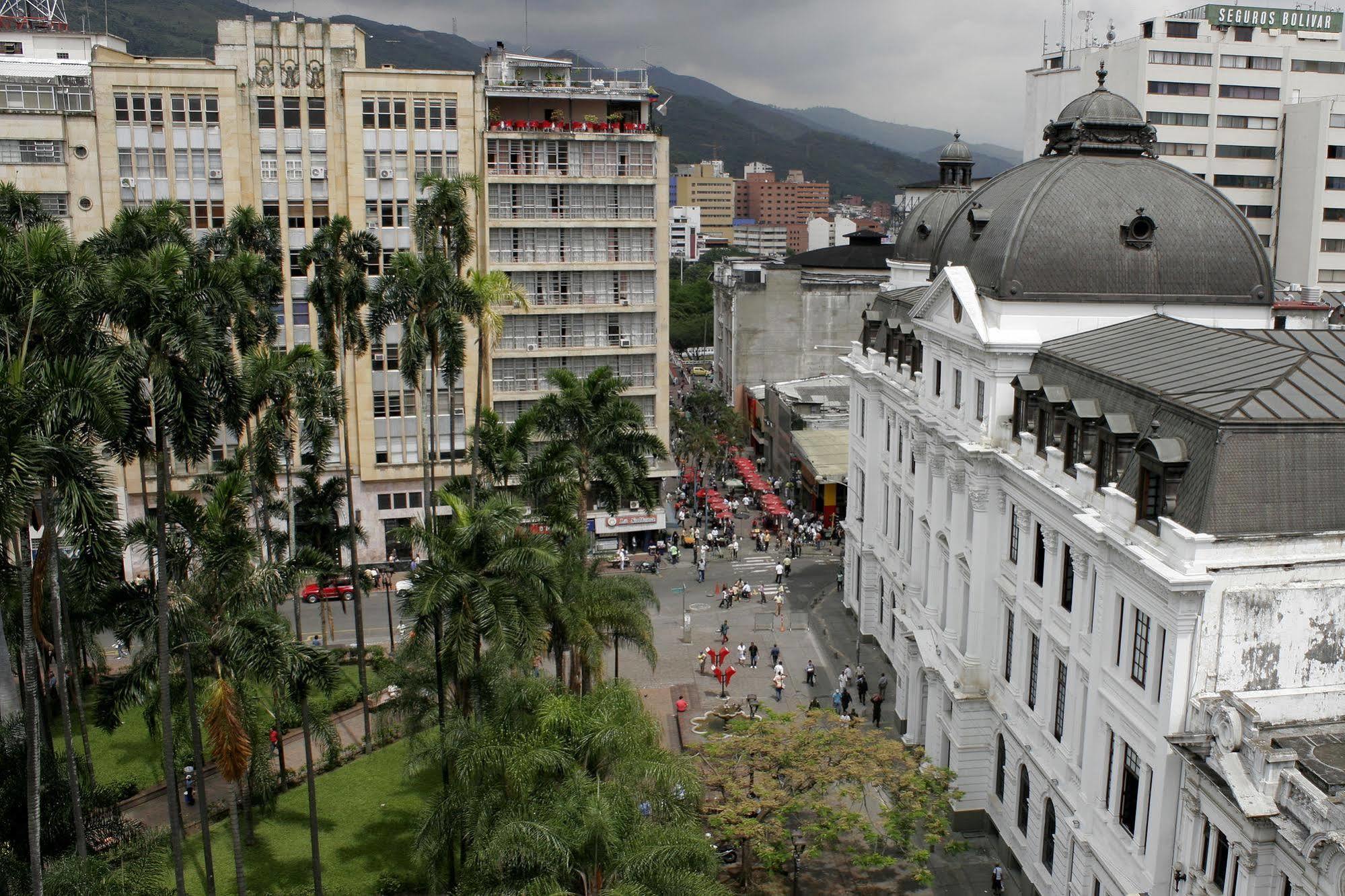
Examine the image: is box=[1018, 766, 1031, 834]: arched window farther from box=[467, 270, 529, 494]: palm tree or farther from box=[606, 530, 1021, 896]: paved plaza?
box=[467, 270, 529, 494]: palm tree

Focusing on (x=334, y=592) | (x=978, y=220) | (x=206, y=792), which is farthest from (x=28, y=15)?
(x=978, y=220)

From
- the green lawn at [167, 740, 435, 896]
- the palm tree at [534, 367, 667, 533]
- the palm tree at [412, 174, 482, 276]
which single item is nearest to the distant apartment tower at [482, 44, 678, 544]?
the palm tree at [412, 174, 482, 276]

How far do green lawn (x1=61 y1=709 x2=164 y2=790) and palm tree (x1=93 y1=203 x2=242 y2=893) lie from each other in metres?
17.5

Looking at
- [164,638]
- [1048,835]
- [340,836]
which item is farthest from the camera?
[340,836]

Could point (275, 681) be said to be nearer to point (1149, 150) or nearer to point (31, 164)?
point (1149, 150)

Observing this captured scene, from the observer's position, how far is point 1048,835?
38625 millimetres

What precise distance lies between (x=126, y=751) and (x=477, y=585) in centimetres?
2571

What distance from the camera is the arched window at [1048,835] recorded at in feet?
126

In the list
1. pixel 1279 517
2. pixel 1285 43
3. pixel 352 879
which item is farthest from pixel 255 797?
pixel 1285 43

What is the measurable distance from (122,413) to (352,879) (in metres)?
19.7

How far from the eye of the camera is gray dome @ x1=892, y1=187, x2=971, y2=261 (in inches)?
2571

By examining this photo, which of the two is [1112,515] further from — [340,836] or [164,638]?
[340,836]

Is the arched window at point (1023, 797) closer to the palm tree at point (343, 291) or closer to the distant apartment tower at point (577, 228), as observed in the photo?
the palm tree at point (343, 291)

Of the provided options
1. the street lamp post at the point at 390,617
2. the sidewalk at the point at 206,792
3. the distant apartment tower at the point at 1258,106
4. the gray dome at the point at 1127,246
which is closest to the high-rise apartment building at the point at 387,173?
the street lamp post at the point at 390,617
